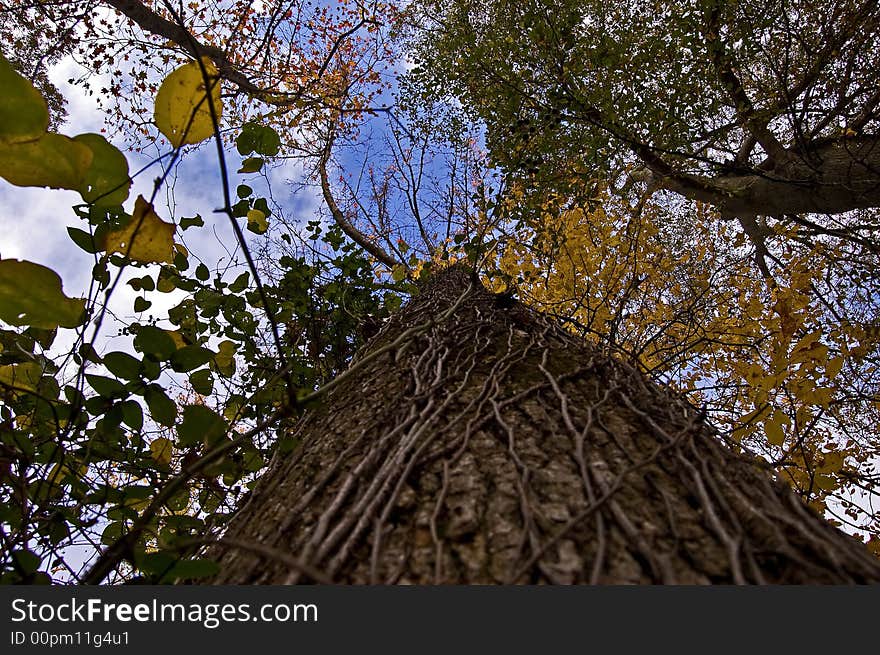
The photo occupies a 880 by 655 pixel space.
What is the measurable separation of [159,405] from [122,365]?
0.13 m

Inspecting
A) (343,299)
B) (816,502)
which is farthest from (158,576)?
(816,502)

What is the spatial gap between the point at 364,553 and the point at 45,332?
1.58m

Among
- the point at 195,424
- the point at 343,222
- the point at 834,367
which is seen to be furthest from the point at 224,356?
the point at 343,222

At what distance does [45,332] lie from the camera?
1.61m

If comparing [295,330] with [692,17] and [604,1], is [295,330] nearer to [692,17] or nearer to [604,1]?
[692,17]

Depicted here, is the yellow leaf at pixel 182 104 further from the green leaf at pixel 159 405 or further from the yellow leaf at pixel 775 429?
the yellow leaf at pixel 775 429

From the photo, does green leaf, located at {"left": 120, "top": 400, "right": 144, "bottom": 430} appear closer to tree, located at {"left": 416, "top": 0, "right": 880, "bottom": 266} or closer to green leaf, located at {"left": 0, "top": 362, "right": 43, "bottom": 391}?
green leaf, located at {"left": 0, "top": 362, "right": 43, "bottom": 391}

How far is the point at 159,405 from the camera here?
3.87 feet

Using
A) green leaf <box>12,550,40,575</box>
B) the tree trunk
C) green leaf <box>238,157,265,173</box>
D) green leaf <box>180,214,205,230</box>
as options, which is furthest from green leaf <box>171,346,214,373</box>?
green leaf <box>180,214,205,230</box>

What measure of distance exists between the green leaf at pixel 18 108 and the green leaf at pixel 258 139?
38.5 inches

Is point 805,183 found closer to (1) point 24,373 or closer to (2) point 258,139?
(2) point 258,139

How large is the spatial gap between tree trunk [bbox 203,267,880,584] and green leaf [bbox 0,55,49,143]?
0.75 meters

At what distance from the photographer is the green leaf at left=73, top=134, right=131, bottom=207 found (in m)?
0.95

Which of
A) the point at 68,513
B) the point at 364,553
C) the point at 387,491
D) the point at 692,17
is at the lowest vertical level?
the point at 364,553
